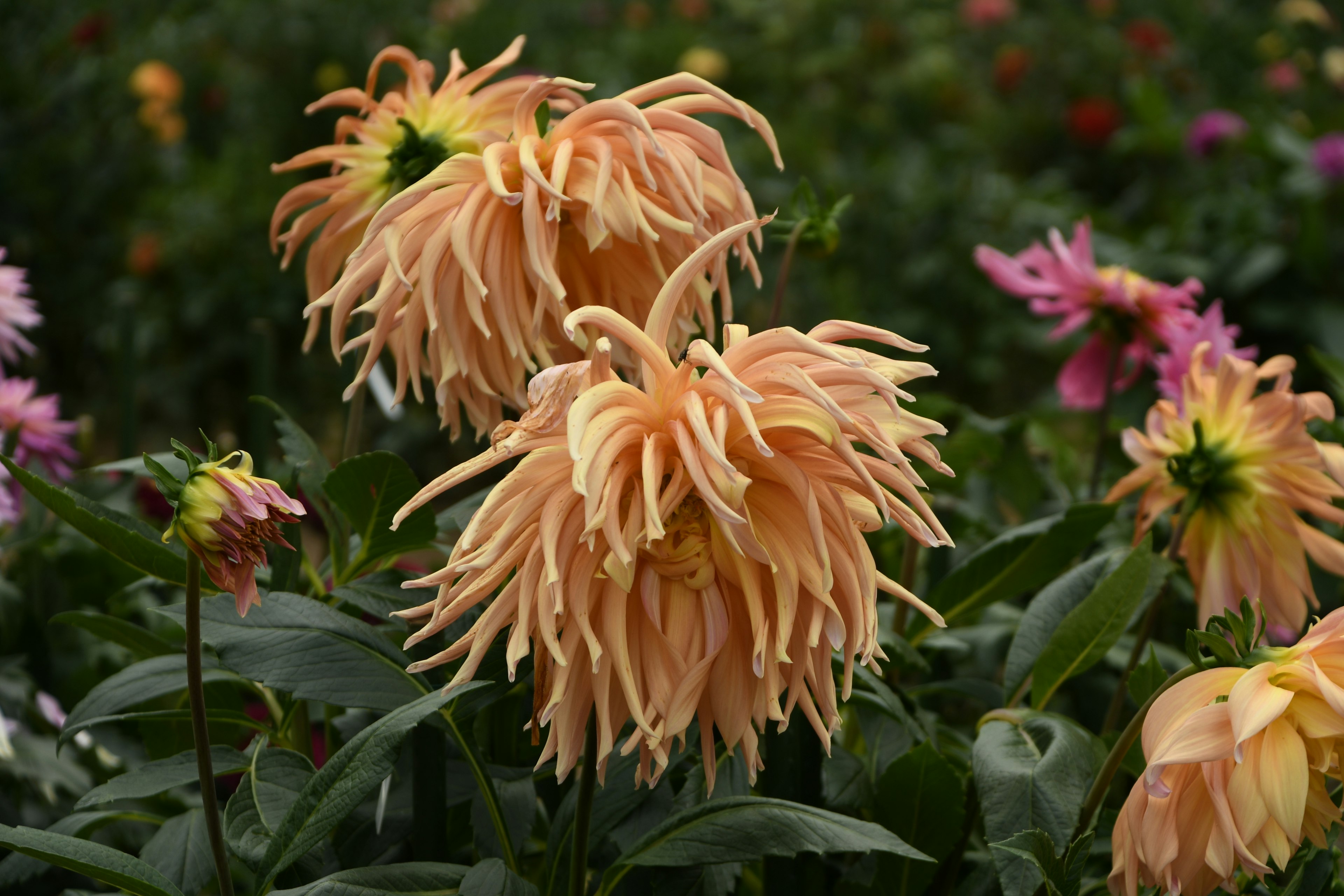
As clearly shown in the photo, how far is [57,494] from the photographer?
60 cm

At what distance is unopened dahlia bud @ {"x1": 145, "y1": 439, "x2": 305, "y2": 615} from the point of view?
537 millimetres

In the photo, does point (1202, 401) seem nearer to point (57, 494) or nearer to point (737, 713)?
point (737, 713)

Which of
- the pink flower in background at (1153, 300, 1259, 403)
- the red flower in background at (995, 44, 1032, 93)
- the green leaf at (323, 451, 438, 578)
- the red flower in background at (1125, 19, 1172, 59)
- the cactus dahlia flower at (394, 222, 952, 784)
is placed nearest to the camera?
the cactus dahlia flower at (394, 222, 952, 784)

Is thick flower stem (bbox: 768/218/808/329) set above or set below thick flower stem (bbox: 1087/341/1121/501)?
above

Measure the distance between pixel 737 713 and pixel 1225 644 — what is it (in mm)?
253

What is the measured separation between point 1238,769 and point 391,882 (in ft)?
1.33

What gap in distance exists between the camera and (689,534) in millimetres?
520

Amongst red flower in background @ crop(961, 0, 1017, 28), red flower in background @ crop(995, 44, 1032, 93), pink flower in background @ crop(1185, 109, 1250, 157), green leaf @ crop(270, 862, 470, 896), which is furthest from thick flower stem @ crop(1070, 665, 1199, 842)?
red flower in background @ crop(961, 0, 1017, 28)

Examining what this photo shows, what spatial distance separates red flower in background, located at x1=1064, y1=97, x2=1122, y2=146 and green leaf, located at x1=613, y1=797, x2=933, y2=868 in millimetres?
3646

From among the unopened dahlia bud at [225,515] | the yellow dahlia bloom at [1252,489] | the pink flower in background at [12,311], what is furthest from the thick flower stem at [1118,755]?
the pink flower in background at [12,311]

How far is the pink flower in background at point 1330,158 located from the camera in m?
2.50

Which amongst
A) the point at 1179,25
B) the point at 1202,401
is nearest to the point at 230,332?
the point at 1202,401

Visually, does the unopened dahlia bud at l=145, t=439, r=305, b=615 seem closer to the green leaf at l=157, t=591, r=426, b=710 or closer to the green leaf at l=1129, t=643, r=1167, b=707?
the green leaf at l=157, t=591, r=426, b=710

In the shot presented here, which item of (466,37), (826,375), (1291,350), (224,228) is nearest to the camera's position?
(826,375)
